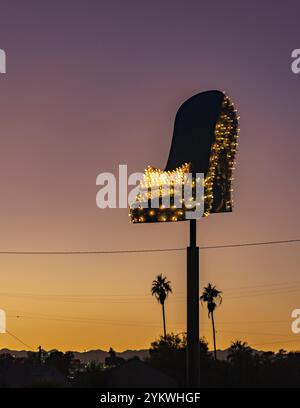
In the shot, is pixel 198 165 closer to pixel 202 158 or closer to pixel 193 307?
pixel 202 158

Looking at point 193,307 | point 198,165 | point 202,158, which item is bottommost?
point 193,307

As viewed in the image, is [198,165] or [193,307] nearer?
[193,307]

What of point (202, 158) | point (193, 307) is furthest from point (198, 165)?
point (193, 307)

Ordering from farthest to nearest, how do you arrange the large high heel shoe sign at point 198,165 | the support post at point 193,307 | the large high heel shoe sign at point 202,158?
the large high heel shoe sign at point 202,158
the large high heel shoe sign at point 198,165
the support post at point 193,307

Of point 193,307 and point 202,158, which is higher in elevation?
point 202,158

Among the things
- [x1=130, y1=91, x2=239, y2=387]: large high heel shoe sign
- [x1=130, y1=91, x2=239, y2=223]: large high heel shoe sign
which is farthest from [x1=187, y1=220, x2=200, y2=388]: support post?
[x1=130, y1=91, x2=239, y2=223]: large high heel shoe sign

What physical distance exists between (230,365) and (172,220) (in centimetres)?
7273

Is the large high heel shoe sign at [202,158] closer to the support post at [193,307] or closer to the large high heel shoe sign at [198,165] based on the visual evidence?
the large high heel shoe sign at [198,165]

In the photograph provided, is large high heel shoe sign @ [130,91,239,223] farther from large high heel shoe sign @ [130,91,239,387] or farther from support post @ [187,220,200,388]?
support post @ [187,220,200,388]

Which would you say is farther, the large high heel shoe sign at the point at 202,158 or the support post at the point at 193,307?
the large high heel shoe sign at the point at 202,158

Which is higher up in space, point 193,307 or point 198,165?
point 198,165

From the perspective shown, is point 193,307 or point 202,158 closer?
point 193,307

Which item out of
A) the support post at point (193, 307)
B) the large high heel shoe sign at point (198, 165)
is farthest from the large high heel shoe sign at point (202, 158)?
the support post at point (193, 307)

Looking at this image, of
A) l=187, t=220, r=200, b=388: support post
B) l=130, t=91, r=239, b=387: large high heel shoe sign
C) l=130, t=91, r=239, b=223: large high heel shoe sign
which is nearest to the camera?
l=187, t=220, r=200, b=388: support post
